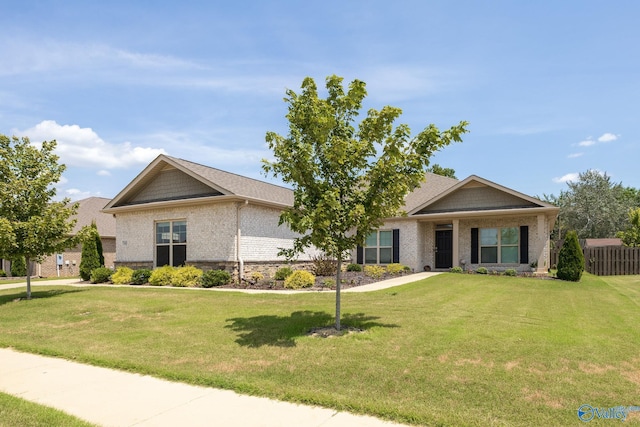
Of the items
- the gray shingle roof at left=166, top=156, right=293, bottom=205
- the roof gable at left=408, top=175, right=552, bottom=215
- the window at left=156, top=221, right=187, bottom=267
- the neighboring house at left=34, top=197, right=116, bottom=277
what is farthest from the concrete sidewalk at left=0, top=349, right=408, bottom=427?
the neighboring house at left=34, top=197, right=116, bottom=277

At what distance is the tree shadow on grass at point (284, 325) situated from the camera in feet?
24.2

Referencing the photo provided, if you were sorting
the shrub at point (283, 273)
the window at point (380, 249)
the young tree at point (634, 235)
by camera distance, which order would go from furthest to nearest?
the young tree at point (634, 235) < the window at point (380, 249) < the shrub at point (283, 273)

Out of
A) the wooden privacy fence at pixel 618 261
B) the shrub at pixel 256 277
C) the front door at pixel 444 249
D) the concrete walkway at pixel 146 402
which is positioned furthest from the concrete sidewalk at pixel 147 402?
the wooden privacy fence at pixel 618 261

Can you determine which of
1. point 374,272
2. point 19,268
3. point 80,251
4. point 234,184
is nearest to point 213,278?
point 234,184

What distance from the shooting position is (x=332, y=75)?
25.6 ft

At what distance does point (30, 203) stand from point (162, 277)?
18.1 feet

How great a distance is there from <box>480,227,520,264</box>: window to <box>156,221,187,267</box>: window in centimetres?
1422

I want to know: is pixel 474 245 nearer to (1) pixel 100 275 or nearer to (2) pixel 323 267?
(2) pixel 323 267

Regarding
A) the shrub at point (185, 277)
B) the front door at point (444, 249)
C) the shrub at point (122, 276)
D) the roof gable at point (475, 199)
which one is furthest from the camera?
the front door at point (444, 249)

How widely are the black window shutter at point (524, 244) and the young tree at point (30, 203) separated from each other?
60.6 feet

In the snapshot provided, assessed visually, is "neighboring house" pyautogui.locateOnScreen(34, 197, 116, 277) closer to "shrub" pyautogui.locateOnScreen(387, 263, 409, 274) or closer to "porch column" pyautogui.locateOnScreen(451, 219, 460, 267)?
"shrub" pyautogui.locateOnScreen(387, 263, 409, 274)

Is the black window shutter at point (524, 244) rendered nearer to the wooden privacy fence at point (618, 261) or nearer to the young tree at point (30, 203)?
the wooden privacy fence at point (618, 261)

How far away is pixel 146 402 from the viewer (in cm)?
472

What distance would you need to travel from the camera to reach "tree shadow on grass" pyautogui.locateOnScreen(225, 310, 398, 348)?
7.36 metres
